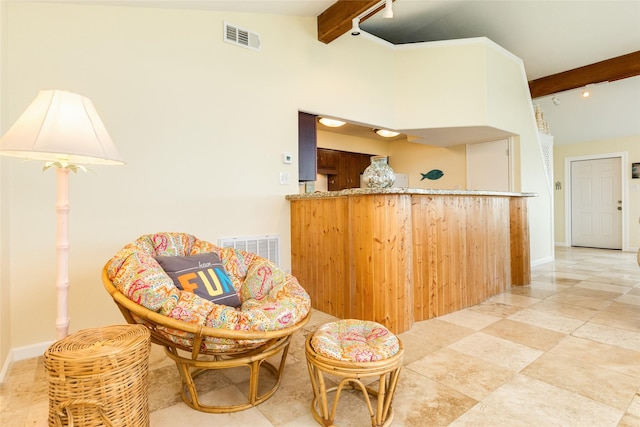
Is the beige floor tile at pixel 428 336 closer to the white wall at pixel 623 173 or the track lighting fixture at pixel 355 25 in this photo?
the track lighting fixture at pixel 355 25

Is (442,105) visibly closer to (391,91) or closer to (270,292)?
(391,91)

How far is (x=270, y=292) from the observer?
1793 millimetres

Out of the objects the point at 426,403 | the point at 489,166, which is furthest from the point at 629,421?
the point at 489,166

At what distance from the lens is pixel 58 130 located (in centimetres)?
130

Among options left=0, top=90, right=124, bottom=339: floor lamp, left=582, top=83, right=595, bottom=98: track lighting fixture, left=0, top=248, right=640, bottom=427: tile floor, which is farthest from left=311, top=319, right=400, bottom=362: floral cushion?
left=582, top=83, right=595, bottom=98: track lighting fixture

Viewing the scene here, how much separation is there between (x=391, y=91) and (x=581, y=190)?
18.9 feet

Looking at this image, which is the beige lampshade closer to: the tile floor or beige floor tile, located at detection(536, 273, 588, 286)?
the tile floor

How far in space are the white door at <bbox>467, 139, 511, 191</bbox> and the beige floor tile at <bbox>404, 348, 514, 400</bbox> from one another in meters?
3.62

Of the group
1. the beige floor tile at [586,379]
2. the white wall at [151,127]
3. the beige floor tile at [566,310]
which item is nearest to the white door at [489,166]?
the beige floor tile at [566,310]

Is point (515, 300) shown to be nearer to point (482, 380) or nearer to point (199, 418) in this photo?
point (482, 380)

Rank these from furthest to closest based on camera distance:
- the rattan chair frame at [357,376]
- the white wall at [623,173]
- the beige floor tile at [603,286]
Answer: the white wall at [623,173] → the beige floor tile at [603,286] → the rattan chair frame at [357,376]

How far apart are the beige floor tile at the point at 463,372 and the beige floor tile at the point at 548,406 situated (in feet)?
0.20

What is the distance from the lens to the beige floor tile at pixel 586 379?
155cm

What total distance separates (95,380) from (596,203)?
349 inches
